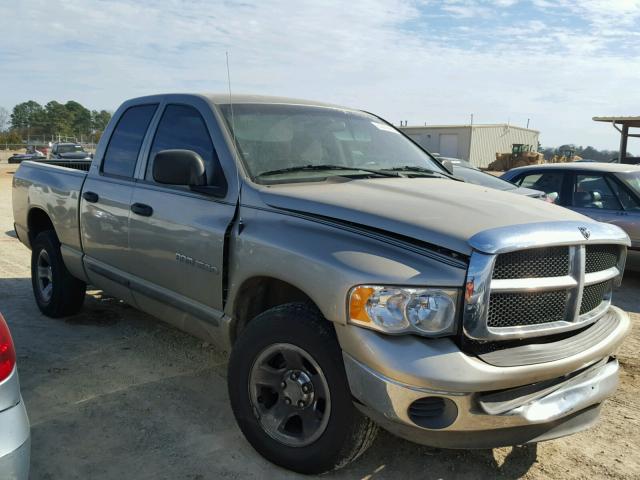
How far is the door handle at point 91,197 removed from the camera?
4508mm

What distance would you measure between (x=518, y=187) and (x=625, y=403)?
Answer: 493 centimetres

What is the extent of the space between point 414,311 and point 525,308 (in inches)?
21.6

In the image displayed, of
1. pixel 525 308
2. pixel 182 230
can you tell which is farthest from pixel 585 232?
pixel 182 230

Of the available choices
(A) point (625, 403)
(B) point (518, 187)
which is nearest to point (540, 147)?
(B) point (518, 187)

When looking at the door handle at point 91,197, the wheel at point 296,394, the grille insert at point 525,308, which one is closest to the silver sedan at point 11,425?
the wheel at point 296,394

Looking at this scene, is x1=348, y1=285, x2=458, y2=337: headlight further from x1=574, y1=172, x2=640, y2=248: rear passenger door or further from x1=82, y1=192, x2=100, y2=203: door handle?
x1=574, y1=172, x2=640, y2=248: rear passenger door

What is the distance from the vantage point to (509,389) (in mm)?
2535

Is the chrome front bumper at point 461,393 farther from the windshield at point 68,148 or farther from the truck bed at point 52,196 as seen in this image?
the windshield at point 68,148

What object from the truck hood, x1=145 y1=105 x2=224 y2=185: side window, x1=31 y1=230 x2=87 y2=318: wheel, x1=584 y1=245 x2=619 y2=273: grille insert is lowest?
x1=31 y1=230 x2=87 y2=318: wheel

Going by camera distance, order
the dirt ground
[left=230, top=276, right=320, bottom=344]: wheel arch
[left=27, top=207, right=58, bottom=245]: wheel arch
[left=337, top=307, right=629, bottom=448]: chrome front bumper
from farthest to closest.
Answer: [left=27, top=207, right=58, bottom=245]: wheel arch, [left=230, top=276, right=320, bottom=344]: wheel arch, the dirt ground, [left=337, top=307, right=629, bottom=448]: chrome front bumper

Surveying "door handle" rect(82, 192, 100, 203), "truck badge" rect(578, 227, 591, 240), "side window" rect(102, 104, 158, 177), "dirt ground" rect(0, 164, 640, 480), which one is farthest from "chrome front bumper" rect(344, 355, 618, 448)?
"door handle" rect(82, 192, 100, 203)

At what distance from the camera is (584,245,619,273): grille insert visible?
292 cm

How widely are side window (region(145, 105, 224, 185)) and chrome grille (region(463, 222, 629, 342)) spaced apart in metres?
1.68

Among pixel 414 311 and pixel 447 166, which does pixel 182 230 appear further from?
pixel 447 166
